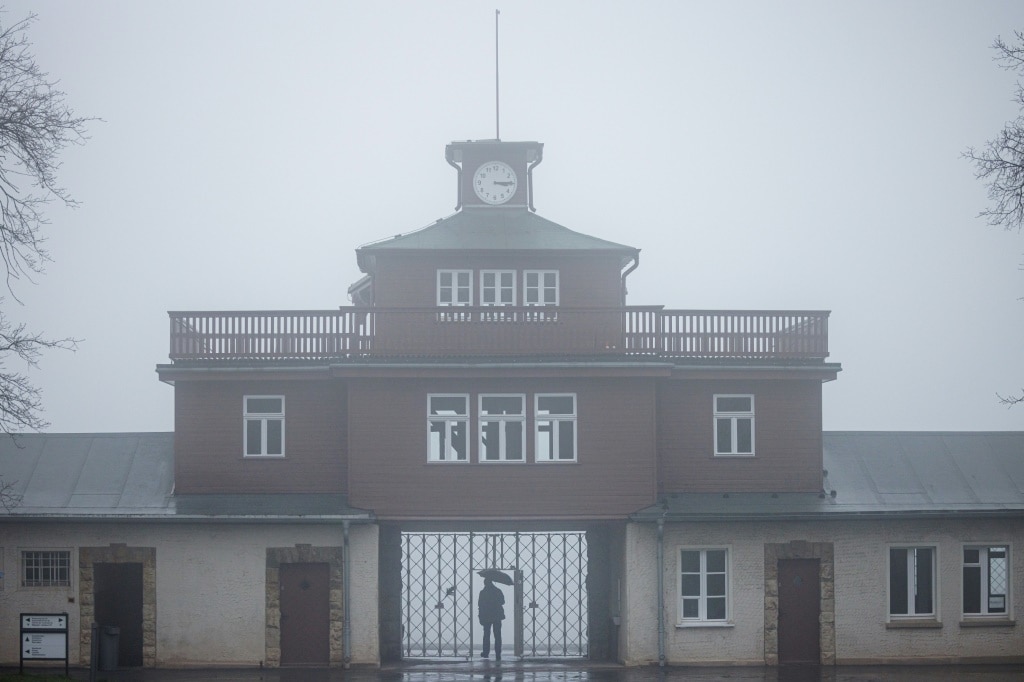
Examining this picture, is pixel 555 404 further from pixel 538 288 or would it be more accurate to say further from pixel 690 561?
pixel 690 561

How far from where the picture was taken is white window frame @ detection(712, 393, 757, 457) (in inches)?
1286

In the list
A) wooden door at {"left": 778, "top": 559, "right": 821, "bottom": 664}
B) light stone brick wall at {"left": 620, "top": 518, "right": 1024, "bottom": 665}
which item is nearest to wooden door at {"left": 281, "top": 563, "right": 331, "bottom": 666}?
light stone brick wall at {"left": 620, "top": 518, "right": 1024, "bottom": 665}

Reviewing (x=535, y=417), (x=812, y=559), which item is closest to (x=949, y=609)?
(x=812, y=559)

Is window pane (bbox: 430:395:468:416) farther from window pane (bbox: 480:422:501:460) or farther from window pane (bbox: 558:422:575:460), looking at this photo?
window pane (bbox: 558:422:575:460)

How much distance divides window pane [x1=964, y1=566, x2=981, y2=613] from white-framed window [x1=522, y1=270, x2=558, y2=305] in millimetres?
10636

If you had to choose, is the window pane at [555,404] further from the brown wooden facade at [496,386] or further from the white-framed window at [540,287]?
the white-framed window at [540,287]

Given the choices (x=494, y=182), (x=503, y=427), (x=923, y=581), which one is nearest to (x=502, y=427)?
(x=503, y=427)

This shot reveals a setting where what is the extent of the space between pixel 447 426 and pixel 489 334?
216cm

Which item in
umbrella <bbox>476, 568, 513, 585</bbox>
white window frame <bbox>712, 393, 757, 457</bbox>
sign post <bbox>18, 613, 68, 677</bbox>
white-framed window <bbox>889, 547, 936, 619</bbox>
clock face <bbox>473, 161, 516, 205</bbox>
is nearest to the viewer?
sign post <bbox>18, 613, 68, 677</bbox>

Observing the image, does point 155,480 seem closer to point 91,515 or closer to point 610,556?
point 91,515

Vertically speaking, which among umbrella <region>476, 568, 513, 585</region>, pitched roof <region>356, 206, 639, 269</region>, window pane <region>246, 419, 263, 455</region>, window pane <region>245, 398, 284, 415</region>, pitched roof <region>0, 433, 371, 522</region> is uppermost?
pitched roof <region>356, 206, 639, 269</region>

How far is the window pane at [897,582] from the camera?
31250 millimetres

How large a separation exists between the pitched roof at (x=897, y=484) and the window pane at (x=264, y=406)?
27.1ft

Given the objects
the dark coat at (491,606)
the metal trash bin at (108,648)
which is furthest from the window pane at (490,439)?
the metal trash bin at (108,648)
